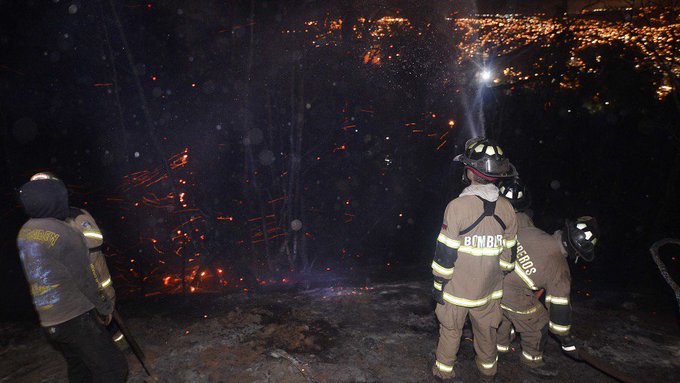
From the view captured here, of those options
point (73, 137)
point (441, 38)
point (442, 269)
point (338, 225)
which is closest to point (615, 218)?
point (441, 38)

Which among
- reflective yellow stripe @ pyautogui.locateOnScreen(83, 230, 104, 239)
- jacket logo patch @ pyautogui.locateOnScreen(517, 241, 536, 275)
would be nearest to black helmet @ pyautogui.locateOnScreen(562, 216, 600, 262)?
jacket logo patch @ pyautogui.locateOnScreen(517, 241, 536, 275)

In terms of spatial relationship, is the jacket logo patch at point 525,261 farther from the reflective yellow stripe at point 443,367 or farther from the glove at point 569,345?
the reflective yellow stripe at point 443,367

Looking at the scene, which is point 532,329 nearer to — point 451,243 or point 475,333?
point 475,333

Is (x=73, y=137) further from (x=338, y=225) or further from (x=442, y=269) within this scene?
(x=442, y=269)

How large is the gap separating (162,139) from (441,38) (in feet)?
27.4

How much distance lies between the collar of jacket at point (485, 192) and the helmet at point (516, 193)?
940 millimetres

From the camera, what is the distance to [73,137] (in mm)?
8617

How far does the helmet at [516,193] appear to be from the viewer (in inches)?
151

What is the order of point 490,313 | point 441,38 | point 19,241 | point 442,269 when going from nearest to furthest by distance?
1. point 19,241
2. point 442,269
3. point 490,313
4. point 441,38

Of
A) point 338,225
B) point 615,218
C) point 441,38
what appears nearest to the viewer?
point 441,38

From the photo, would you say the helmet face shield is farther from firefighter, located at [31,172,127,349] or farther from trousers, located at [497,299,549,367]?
firefighter, located at [31,172,127,349]

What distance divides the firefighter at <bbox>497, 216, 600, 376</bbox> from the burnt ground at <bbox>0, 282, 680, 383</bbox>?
0.34 metres

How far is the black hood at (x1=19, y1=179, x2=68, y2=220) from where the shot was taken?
2.30m

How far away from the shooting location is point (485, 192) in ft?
9.83
